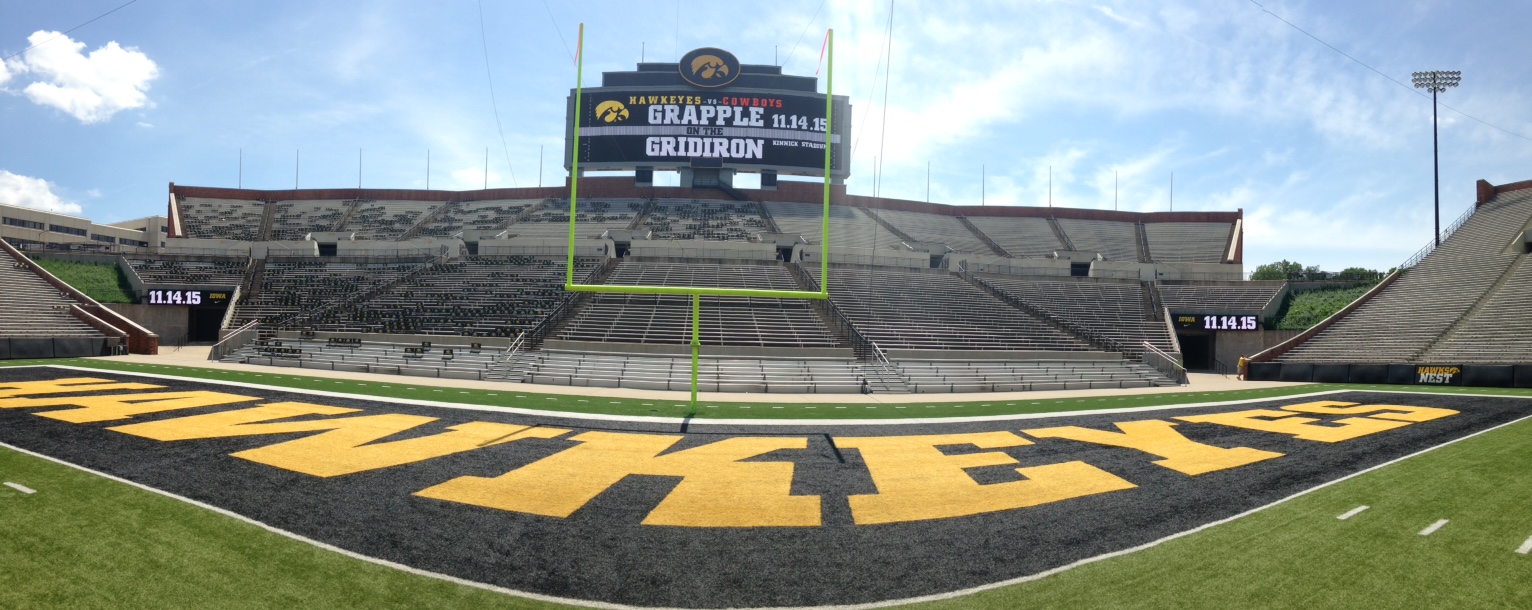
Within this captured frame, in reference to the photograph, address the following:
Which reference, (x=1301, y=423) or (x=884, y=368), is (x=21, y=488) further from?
(x=884, y=368)

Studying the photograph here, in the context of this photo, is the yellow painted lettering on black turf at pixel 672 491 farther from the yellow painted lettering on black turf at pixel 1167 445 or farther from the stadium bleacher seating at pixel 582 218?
the stadium bleacher seating at pixel 582 218

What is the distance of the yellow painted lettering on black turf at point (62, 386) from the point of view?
1220 cm

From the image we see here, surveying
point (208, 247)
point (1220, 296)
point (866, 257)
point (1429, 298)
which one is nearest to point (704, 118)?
point (866, 257)

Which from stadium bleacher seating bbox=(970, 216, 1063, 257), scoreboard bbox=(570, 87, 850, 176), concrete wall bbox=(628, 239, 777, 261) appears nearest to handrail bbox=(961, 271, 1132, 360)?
concrete wall bbox=(628, 239, 777, 261)

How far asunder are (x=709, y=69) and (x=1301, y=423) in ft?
131

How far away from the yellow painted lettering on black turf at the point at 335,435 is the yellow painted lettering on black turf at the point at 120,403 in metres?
1.01

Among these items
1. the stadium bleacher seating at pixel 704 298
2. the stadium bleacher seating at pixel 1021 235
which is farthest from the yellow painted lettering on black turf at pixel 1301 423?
the stadium bleacher seating at pixel 1021 235

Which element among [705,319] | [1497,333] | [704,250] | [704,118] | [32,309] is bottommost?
[32,309]

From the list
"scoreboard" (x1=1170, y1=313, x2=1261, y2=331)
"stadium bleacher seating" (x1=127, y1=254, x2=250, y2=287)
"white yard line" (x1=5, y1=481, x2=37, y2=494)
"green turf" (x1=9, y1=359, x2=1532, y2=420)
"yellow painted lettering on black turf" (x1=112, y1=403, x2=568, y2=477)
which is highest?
"stadium bleacher seating" (x1=127, y1=254, x2=250, y2=287)

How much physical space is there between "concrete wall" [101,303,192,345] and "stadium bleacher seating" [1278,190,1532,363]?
45.9m

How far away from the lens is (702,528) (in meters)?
5.79

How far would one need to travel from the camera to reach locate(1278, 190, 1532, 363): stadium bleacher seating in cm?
2334

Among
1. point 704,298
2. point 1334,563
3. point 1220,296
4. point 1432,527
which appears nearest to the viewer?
point 1334,563

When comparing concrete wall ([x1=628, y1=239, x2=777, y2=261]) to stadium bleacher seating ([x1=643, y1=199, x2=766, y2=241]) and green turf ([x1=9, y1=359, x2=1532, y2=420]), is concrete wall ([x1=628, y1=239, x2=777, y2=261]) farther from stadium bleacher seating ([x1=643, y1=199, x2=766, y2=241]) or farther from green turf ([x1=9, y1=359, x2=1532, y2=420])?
green turf ([x1=9, y1=359, x2=1532, y2=420])
